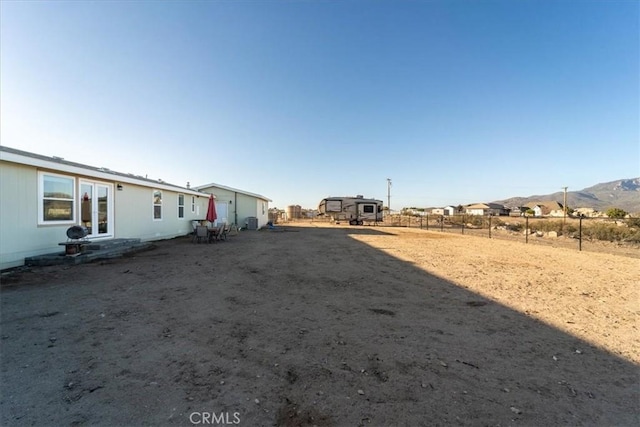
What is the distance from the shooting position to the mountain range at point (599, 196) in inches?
4551

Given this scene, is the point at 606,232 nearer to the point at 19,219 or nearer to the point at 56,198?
the point at 56,198

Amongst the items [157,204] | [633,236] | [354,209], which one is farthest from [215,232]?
[633,236]

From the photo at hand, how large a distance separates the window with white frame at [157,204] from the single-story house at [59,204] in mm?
47

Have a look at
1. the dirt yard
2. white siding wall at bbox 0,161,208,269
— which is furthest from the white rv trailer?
the dirt yard

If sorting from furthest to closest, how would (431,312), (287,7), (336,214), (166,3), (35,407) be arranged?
(336,214) < (287,7) < (166,3) < (431,312) < (35,407)

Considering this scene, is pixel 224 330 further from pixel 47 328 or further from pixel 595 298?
pixel 595 298

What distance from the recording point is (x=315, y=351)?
2988mm

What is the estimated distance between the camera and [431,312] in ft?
14.2

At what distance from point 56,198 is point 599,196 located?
672 feet

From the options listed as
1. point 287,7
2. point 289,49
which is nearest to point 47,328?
point 287,7

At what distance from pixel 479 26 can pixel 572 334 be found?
1213 centimetres

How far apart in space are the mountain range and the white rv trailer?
11580cm

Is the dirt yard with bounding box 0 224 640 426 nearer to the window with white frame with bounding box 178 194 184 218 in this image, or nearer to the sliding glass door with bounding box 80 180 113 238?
the sliding glass door with bounding box 80 180 113 238

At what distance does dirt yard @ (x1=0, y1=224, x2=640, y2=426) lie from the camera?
6.80 feet
